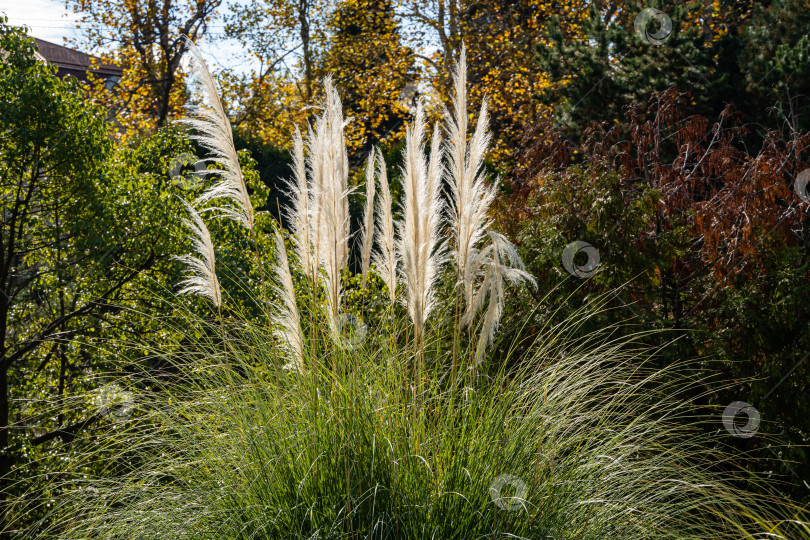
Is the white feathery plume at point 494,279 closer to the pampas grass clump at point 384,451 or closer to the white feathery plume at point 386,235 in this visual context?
the pampas grass clump at point 384,451

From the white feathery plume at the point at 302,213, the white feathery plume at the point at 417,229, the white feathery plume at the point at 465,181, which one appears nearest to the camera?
the white feathery plume at the point at 417,229

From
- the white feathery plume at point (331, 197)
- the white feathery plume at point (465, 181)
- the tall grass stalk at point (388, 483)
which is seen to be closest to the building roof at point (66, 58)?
the white feathery plume at point (331, 197)

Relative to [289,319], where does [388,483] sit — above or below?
below

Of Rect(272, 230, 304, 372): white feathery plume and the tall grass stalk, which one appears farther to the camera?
Rect(272, 230, 304, 372): white feathery plume

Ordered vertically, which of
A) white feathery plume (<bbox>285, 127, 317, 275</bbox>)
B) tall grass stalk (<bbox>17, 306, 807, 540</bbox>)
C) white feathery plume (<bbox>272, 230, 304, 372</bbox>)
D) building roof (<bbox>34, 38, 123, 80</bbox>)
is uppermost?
building roof (<bbox>34, 38, 123, 80</bbox>)

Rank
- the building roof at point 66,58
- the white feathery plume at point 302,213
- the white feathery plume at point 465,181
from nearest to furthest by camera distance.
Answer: the white feathery plume at point 465,181
the white feathery plume at point 302,213
the building roof at point 66,58

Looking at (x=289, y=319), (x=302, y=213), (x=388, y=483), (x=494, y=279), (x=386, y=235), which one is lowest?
(x=388, y=483)

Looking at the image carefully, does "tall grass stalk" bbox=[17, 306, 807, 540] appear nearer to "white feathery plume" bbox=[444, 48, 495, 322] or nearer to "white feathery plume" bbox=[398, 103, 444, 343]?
"white feathery plume" bbox=[398, 103, 444, 343]

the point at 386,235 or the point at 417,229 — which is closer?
the point at 417,229

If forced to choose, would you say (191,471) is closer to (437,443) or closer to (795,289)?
(437,443)

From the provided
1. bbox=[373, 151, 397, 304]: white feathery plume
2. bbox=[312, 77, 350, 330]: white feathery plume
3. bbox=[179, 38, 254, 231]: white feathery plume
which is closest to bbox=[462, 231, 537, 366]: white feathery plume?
bbox=[373, 151, 397, 304]: white feathery plume

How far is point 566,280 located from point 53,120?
11.2 feet

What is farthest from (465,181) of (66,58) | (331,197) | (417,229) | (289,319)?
(66,58)

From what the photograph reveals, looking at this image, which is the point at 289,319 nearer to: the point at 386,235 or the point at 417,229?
the point at 386,235
